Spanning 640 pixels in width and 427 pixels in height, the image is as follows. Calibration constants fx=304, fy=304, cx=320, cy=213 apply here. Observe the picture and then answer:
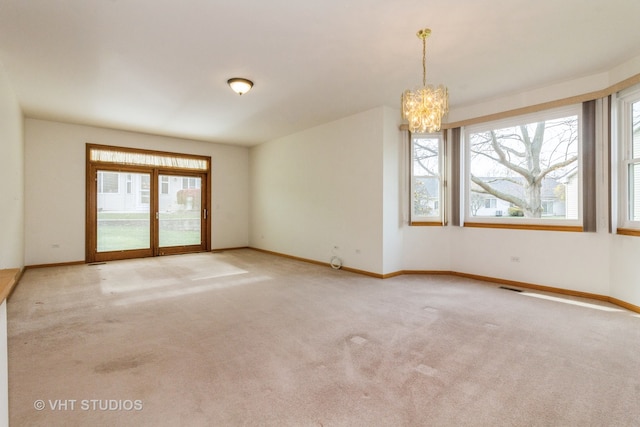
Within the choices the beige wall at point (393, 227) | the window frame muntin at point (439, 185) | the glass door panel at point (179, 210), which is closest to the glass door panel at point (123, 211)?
the glass door panel at point (179, 210)

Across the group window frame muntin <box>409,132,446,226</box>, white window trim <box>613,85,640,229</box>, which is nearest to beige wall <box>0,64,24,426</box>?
window frame muntin <box>409,132,446,226</box>

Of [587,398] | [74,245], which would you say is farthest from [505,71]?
[74,245]

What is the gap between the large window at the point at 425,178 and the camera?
17.9 ft

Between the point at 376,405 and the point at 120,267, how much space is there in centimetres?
601

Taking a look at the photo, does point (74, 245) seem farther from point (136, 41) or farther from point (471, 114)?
point (471, 114)

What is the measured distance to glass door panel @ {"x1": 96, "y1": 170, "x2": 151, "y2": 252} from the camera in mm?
6676

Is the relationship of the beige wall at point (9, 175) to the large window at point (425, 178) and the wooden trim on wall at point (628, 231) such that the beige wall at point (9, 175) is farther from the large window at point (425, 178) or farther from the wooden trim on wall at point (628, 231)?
the wooden trim on wall at point (628, 231)

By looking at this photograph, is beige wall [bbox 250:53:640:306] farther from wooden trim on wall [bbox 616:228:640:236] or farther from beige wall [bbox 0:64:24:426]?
beige wall [bbox 0:64:24:426]

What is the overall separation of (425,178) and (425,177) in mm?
18

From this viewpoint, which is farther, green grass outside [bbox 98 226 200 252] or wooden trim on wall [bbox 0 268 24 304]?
→ green grass outside [bbox 98 226 200 252]

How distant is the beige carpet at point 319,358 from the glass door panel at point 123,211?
8.44 ft

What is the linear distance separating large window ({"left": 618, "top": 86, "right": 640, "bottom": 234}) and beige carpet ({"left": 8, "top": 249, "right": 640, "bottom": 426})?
115 centimetres

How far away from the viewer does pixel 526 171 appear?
15.3ft

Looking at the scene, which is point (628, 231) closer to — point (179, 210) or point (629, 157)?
point (629, 157)
